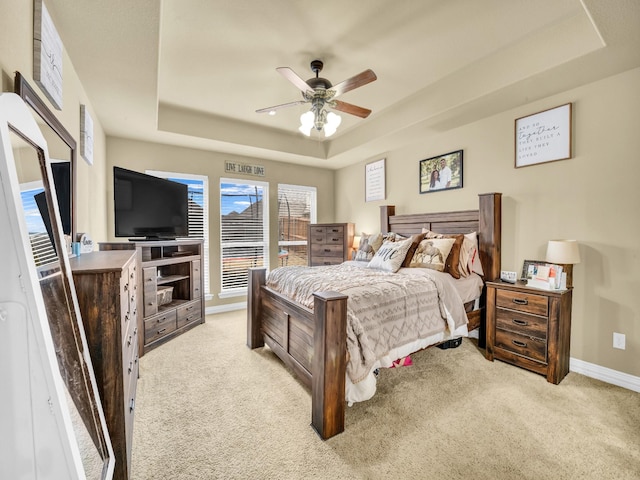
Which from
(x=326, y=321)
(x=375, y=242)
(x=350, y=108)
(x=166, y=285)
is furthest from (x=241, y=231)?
(x=326, y=321)

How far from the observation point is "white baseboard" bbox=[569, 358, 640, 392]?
2.23 metres

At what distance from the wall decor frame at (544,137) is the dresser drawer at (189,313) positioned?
13.2ft

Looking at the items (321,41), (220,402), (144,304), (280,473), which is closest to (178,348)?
(144,304)

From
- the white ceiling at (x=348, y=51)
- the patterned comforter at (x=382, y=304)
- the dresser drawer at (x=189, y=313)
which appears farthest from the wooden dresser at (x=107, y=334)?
the dresser drawer at (x=189, y=313)

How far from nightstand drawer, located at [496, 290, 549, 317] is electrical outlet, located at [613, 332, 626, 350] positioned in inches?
22.1

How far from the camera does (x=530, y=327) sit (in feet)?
8.11

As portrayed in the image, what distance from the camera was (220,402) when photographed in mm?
2086

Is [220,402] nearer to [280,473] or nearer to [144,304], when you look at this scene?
[280,473]

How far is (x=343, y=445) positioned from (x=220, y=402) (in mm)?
964

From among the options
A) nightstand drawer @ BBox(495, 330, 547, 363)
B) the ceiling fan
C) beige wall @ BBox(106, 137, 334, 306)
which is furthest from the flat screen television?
nightstand drawer @ BBox(495, 330, 547, 363)

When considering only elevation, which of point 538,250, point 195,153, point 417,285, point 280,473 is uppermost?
point 195,153

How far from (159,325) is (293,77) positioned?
2.82 metres

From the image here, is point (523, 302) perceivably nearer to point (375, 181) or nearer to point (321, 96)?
point (321, 96)

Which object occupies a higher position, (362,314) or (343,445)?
(362,314)
